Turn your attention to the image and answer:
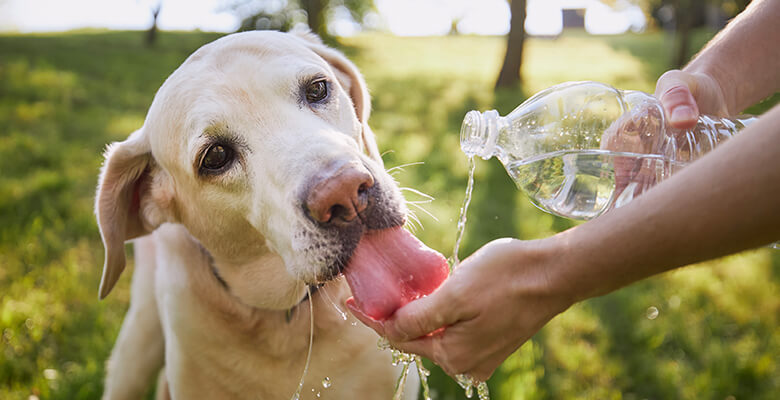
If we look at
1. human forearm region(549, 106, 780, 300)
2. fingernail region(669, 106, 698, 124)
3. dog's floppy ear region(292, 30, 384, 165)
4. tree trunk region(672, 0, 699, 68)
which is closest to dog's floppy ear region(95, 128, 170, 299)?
dog's floppy ear region(292, 30, 384, 165)

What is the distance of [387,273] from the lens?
1688mm

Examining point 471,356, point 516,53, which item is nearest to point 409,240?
point 471,356

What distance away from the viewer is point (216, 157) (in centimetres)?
198

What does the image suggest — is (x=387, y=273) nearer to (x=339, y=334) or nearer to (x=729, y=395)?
(x=339, y=334)

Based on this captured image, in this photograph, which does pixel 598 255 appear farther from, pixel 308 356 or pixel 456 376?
pixel 308 356

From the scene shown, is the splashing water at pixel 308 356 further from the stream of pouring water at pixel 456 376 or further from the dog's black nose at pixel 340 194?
the dog's black nose at pixel 340 194

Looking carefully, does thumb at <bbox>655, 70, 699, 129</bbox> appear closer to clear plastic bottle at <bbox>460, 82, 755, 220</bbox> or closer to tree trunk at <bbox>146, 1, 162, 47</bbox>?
clear plastic bottle at <bbox>460, 82, 755, 220</bbox>

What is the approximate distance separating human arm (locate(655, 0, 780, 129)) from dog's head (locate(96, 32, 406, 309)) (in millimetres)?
1210

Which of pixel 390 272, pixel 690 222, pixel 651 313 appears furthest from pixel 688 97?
pixel 651 313

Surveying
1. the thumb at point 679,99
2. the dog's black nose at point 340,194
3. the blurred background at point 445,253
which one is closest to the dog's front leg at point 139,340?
the blurred background at point 445,253

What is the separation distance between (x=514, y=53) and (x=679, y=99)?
983cm

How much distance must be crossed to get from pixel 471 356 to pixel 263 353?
3.56 ft

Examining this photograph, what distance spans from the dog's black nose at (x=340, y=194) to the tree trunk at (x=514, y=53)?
33.0 feet

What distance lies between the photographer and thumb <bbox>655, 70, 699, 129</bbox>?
1814mm
